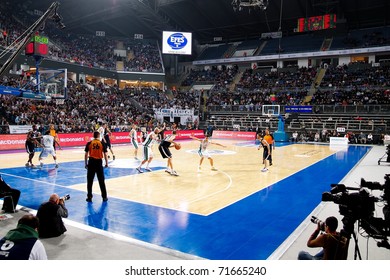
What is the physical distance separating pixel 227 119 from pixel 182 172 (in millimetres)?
28119

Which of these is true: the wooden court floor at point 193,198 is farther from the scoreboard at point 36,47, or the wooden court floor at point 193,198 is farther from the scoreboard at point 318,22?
the scoreboard at point 318,22

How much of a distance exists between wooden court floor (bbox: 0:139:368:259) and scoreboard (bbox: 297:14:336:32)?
98.8 feet

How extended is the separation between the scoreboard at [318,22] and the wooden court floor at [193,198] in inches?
1186

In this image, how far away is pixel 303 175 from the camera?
13406 mm

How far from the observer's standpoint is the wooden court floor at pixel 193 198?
6.08m

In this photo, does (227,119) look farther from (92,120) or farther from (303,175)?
(303,175)

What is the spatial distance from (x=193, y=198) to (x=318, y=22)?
39350mm

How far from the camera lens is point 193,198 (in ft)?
29.6

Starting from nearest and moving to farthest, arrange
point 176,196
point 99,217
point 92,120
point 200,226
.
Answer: point 200,226 → point 99,217 → point 176,196 → point 92,120

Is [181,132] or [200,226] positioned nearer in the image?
[200,226]

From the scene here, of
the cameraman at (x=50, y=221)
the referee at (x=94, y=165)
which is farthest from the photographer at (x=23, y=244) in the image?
the referee at (x=94, y=165)

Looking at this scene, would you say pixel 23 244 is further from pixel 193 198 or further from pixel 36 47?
pixel 36 47

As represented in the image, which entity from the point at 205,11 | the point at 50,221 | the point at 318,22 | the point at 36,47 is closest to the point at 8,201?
the point at 50,221

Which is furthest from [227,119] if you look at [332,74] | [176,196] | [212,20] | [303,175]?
[176,196]
